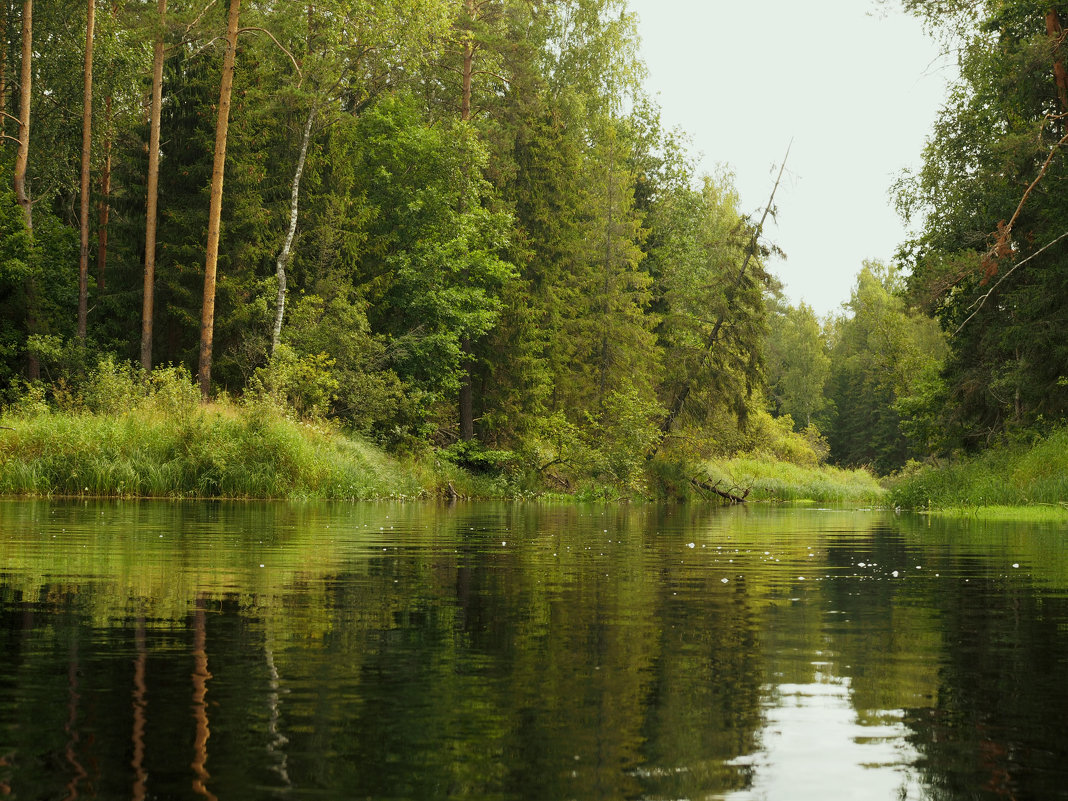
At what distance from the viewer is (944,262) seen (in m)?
29.6

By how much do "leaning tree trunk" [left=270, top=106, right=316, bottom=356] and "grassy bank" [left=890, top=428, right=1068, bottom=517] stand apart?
22.2 m

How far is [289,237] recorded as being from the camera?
134ft

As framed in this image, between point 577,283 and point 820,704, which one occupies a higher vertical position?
point 577,283

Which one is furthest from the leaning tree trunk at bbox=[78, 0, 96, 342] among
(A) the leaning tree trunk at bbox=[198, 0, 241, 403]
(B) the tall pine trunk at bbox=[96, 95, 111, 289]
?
(A) the leaning tree trunk at bbox=[198, 0, 241, 403]

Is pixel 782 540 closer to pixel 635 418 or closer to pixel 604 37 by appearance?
pixel 635 418

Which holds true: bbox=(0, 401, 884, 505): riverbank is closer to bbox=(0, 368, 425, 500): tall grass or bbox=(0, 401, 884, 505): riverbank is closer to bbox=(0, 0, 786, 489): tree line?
bbox=(0, 368, 425, 500): tall grass

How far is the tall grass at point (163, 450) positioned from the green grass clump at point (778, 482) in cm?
2665

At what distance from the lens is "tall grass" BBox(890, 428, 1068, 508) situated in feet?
82.0

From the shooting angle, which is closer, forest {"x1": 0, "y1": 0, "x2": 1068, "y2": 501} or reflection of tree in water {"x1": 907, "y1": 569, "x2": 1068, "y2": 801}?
reflection of tree in water {"x1": 907, "y1": 569, "x2": 1068, "y2": 801}

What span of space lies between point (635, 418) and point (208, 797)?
45.6m

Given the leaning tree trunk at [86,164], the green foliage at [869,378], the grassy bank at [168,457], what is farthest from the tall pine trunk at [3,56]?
the green foliage at [869,378]

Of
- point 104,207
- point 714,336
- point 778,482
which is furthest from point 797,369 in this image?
point 104,207

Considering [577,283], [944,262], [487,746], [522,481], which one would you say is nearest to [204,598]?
[487,746]

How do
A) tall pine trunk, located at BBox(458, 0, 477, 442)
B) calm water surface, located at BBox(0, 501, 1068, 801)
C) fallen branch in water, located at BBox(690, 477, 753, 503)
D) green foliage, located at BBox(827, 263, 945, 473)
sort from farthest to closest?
green foliage, located at BBox(827, 263, 945, 473), fallen branch in water, located at BBox(690, 477, 753, 503), tall pine trunk, located at BBox(458, 0, 477, 442), calm water surface, located at BBox(0, 501, 1068, 801)
